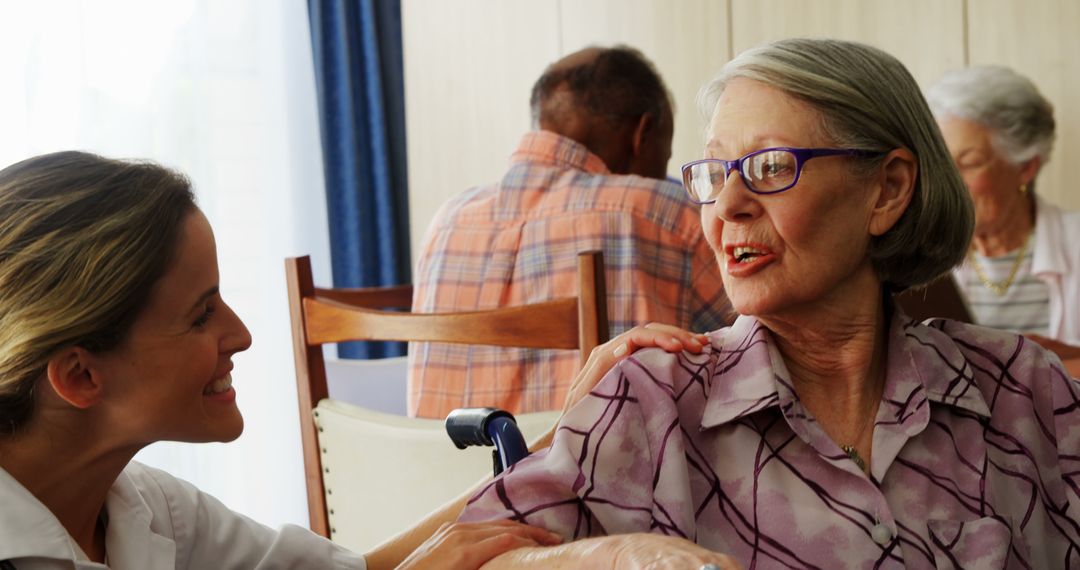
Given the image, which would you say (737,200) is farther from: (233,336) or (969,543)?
(233,336)

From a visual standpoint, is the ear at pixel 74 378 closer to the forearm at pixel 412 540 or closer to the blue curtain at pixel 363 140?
the forearm at pixel 412 540

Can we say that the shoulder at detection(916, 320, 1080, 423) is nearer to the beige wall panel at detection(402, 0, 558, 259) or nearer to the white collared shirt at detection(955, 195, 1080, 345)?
the white collared shirt at detection(955, 195, 1080, 345)

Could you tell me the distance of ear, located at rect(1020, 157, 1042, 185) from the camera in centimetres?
271

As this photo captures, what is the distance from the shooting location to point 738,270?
4.03ft

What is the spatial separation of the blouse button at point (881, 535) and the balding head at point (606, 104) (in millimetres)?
1441

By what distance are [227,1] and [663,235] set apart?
1943 mm

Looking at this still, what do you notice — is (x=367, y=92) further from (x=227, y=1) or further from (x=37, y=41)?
(x=37, y=41)

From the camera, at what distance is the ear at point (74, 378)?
3.38 feet

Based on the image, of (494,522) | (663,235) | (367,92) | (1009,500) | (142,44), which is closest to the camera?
(494,522)

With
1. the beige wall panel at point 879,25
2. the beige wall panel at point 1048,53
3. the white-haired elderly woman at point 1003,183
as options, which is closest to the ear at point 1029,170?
the white-haired elderly woman at point 1003,183

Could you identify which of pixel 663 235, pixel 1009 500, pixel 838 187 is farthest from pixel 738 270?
pixel 663 235

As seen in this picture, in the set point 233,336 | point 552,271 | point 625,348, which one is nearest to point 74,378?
point 233,336

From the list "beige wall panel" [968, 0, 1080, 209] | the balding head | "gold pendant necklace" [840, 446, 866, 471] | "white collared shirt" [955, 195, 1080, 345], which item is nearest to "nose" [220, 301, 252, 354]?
"gold pendant necklace" [840, 446, 866, 471]

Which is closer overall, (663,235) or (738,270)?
(738,270)
